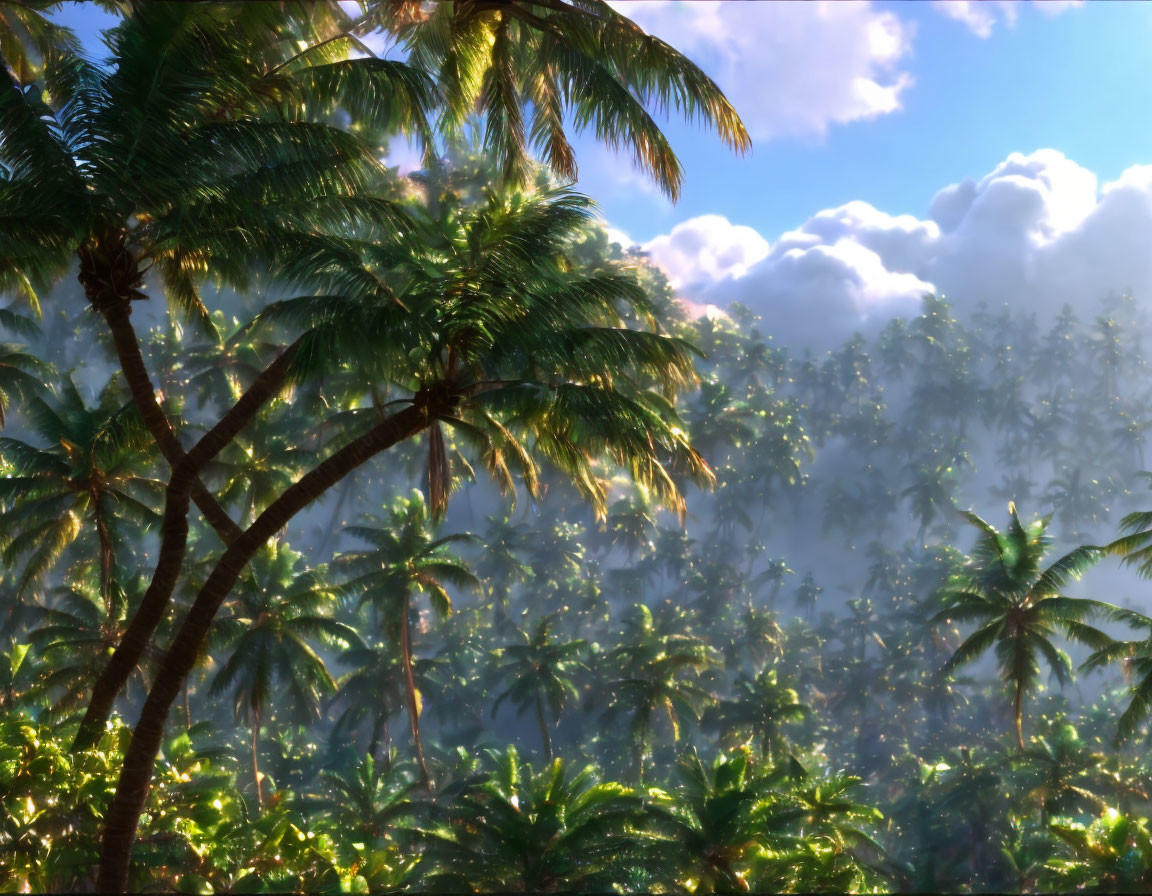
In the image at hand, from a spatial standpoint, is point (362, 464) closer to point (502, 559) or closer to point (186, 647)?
point (186, 647)

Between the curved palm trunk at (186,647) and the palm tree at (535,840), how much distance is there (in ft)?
23.0

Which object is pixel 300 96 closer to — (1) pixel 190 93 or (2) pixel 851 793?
(1) pixel 190 93

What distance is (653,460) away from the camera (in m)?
8.83

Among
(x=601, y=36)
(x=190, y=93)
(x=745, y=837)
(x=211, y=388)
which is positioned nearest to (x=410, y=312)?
(x=190, y=93)

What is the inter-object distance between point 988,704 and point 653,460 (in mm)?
43904

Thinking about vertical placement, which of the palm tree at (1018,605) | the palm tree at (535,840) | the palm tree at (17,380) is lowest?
the palm tree at (535,840)

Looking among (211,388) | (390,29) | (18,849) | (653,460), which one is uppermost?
(211,388)

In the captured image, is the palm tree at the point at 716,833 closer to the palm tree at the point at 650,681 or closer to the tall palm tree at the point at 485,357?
the tall palm tree at the point at 485,357

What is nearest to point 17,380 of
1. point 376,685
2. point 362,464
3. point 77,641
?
point 77,641

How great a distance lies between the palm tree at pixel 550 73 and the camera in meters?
9.02

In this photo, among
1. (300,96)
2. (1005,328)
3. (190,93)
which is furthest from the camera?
(1005,328)

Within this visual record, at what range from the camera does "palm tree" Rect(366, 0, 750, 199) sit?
902 centimetres

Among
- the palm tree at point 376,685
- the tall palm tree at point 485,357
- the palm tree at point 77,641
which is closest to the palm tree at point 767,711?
the palm tree at point 376,685

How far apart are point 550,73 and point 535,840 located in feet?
38.3
